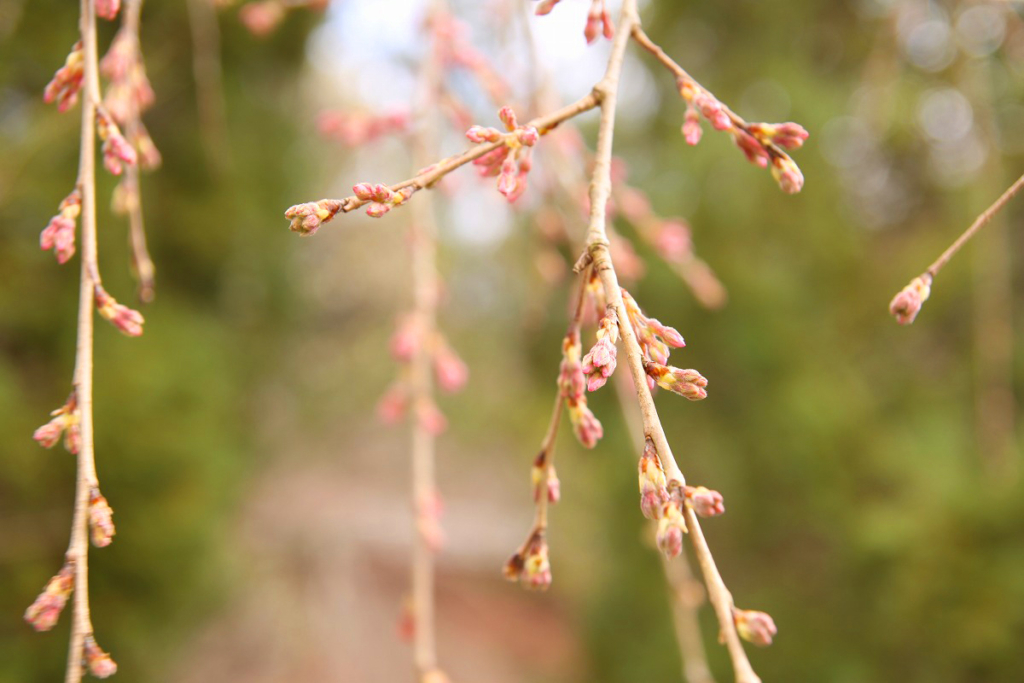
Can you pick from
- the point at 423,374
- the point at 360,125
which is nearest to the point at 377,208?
the point at 423,374

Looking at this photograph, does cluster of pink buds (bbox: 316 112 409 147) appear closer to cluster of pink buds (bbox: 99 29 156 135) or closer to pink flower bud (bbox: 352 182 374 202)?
cluster of pink buds (bbox: 99 29 156 135)

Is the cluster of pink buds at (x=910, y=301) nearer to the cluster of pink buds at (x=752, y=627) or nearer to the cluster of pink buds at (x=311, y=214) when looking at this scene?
the cluster of pink buds at (x=752, y=627)

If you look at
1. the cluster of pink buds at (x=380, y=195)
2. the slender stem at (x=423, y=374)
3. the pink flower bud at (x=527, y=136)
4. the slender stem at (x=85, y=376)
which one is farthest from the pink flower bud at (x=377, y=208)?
the slender stem at (x=423, y=374)

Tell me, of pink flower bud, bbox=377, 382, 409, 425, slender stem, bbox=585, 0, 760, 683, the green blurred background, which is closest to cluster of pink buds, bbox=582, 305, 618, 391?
slender stem, bbox=585, 0, 760, 683

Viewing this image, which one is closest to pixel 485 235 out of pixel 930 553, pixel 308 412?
pixel 308 412

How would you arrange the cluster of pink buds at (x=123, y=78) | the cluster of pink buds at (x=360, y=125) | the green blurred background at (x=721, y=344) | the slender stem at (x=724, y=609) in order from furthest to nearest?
the green blurred background at (x=721, y=344) → the cluster of pink buds at (x=360, y=125) → the cluster of pink buds at (x=123, y=78) → the slender stem at (x=724, y=609)
